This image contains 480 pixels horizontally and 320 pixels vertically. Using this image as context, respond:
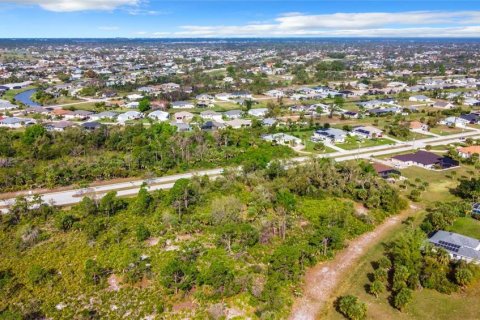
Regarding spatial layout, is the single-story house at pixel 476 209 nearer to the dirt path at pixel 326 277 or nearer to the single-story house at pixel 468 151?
the dirt path at pixel 326 277

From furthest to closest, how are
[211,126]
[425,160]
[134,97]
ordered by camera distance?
[134,97] < [211,126] < [425,160]

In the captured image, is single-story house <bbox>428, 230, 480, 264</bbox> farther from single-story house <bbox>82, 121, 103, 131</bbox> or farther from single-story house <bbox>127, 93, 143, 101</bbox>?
single-story house <bbox>127, 93, 143, 101</bbox>

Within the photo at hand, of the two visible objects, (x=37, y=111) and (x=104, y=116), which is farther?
(x=37, y=111)

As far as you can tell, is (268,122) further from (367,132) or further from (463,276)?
(463,276)

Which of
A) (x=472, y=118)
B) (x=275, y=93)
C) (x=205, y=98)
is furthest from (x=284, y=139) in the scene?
(x=275, y=93)

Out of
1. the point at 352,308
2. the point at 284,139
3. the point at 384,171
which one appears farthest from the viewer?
the point at 284,139

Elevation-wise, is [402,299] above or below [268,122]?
below

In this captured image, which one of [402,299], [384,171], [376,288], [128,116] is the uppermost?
[128,116]
